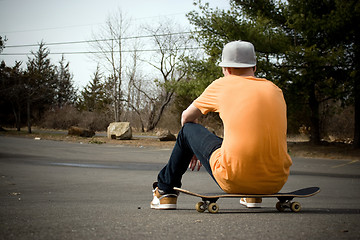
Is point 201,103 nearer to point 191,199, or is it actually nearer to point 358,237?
point 358,237

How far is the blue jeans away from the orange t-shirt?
197 mm

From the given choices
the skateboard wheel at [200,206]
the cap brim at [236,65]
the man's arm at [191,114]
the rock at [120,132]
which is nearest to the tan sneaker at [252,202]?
the skateboard wheel at [200,206]

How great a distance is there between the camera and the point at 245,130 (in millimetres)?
2723

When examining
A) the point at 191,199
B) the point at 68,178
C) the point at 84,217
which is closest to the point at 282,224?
the point at 84,217

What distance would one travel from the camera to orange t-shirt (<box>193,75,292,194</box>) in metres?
2.73

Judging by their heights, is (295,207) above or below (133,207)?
above

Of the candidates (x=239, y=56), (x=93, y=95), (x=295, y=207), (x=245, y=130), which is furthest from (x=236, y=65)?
(x=93, y=95)

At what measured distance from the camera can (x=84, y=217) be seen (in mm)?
3021

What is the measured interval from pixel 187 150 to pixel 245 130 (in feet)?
2.57

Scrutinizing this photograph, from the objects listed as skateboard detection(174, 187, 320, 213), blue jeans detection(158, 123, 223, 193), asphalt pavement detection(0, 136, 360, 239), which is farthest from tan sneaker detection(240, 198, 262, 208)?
blue jeans detection(158, 123, 223, 193)

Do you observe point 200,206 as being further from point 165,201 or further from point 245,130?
point 245,130

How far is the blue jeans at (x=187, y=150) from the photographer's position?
3094 mm

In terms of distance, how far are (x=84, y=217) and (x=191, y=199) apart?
206 centimetres

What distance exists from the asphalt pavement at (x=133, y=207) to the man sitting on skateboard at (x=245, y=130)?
33 centimetres
